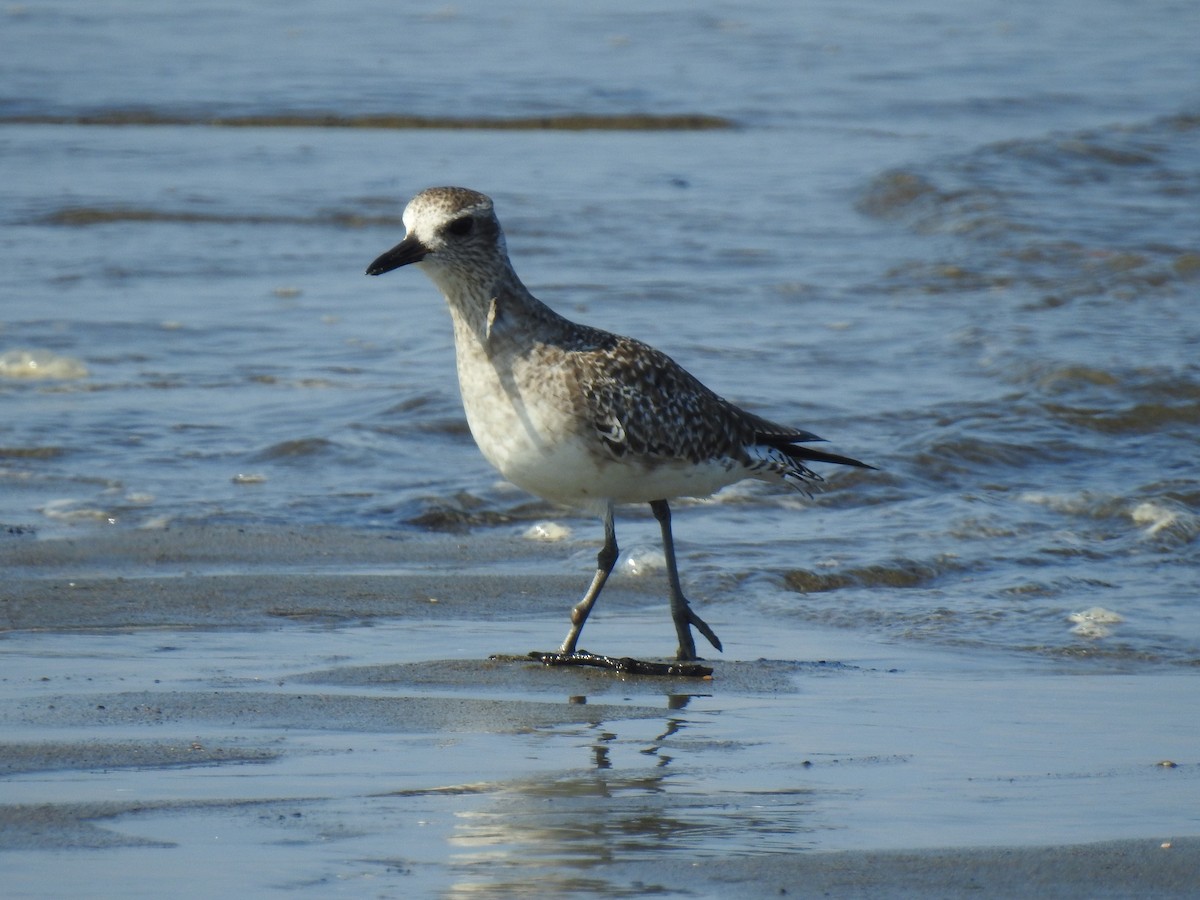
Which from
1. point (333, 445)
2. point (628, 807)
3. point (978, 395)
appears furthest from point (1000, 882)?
point (978, 395)

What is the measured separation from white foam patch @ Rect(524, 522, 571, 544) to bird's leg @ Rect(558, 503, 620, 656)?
1280mm

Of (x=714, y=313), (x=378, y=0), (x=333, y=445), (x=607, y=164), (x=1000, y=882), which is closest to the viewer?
(x=1000, y=882)

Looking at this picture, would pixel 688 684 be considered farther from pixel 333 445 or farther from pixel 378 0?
pixel 378 0

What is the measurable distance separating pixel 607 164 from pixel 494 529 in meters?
9.62

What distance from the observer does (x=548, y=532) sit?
6945 millimetres

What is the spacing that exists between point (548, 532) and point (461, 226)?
1970 millimetres

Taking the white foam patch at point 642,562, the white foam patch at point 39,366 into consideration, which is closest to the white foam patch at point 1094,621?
the white foam patch at point 642,562

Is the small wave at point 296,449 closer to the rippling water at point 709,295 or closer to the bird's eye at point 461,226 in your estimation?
the rippling water at point 709,295

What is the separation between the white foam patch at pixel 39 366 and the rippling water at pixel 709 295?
0.02m

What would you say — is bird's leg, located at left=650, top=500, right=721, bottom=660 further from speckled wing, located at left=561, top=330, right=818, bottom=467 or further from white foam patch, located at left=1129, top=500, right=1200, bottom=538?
white foam patch, located at left=1129, top=500, right=1200, bottom=538

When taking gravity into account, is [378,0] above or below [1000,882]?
above

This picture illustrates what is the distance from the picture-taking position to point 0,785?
12.6ft

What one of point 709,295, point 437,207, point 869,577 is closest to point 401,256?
point 437,207

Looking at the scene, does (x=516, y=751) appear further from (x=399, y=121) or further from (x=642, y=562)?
(x=399, y=121)
